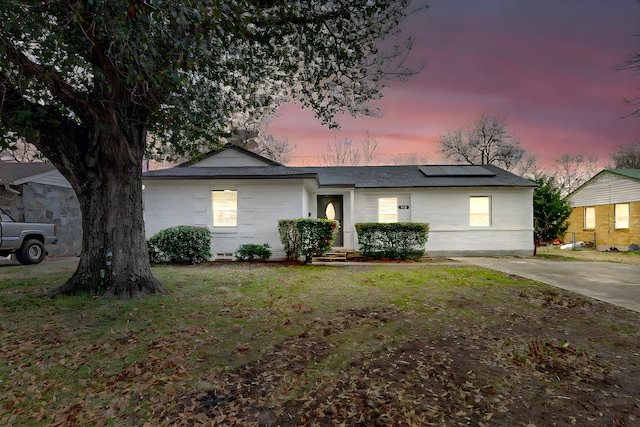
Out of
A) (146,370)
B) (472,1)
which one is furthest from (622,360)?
(472,1)

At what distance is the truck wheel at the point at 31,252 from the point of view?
37.1 feet

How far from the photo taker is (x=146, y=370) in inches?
121

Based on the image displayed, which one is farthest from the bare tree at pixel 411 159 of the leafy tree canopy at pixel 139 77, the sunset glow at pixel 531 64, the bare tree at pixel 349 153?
the leafy tree canopy at pixel 139 77

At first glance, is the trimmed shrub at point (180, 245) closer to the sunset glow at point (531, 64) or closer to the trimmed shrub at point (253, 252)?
the trimmed shrub at point (253, 252)

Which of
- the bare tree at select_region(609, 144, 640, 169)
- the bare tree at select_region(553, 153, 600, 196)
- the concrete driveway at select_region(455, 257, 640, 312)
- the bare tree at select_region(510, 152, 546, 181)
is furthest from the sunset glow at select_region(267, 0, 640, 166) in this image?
the bare tree at select_region(553, 153, 600, 196)

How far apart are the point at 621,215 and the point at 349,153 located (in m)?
23.7

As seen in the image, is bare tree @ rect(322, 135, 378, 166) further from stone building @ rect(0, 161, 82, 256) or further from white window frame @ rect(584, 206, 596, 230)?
stone building @ rect(0, 161, 82, 256)

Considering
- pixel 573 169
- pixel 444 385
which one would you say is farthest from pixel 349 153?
pixel 444 385

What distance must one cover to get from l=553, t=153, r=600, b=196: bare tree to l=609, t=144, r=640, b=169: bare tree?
2436 millimetres

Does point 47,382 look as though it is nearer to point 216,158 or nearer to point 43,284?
point 43,284

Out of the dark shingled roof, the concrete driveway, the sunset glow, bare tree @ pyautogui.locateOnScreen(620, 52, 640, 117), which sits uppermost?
the sunset glow

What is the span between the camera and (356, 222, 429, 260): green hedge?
12.3 m

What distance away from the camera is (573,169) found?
38562 mm

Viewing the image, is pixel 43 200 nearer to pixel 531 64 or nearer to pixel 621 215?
pixel 531 64
